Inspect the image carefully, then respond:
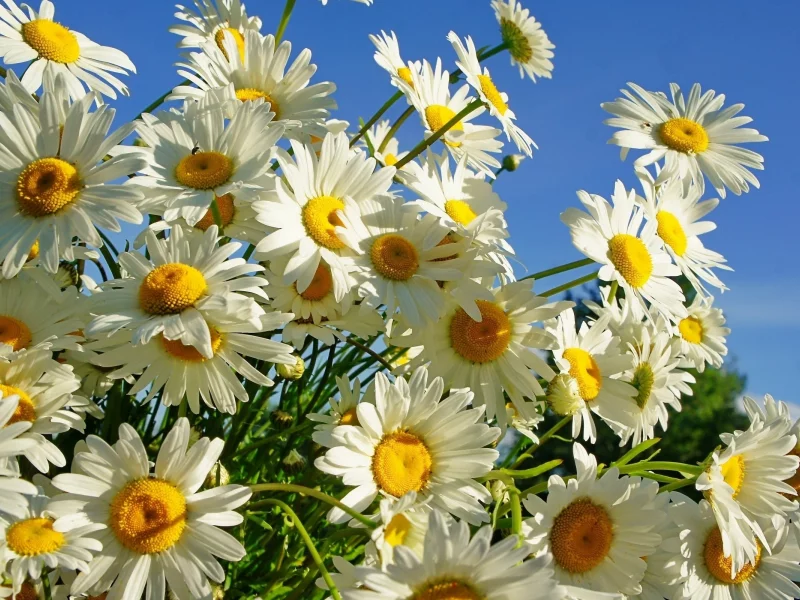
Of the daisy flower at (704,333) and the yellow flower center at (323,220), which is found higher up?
the daisy flower at (704,333)

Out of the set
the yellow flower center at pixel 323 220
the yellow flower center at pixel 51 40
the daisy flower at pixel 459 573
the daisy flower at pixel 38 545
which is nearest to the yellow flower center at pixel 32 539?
the daisy flower at pixel 38 545

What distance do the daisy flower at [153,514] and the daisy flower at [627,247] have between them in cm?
62

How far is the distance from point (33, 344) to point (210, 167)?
330 mm

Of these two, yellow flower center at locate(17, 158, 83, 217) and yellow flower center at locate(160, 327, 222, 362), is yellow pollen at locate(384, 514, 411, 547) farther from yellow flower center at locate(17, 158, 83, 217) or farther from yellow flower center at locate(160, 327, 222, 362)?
yellow flower center at locate(17, 158, 83, 217)

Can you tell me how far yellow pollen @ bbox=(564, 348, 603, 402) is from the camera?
51.3 inches

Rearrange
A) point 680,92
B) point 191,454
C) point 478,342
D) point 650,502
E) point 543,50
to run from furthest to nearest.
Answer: point 543,50, point 680,92, point 478,342, point 650,502, point 191,454

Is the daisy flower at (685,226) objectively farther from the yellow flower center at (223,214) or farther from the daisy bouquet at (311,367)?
the yellow flower center at (223,214)

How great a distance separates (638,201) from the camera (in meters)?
1.41

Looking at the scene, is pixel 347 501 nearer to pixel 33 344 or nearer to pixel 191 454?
pixel 191 454

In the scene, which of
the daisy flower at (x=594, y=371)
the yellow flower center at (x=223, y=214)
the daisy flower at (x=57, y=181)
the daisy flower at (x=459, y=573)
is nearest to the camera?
the daisy flower at (x=459, y=573)

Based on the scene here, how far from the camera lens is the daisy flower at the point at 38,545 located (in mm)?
936

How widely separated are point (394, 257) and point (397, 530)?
363 mm

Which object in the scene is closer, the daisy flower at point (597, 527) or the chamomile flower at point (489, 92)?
the daisy flower at point (597, 527)

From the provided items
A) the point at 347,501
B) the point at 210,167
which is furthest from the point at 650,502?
the point at 210,167
